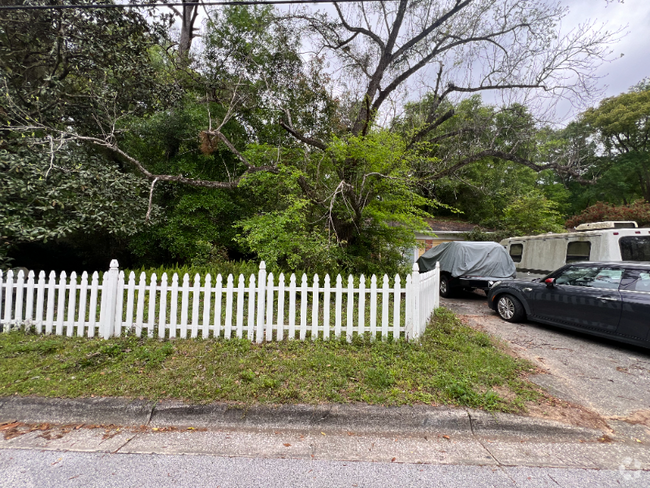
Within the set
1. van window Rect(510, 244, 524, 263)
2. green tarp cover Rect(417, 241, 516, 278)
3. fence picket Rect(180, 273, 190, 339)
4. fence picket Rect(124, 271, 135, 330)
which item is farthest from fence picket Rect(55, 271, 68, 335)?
van window Rect(510, 244, 524, 263)

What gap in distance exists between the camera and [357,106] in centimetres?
1030

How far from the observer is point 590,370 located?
3973 millimetres

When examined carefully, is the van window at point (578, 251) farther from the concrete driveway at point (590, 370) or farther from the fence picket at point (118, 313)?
the fence picket at point (118, 313)

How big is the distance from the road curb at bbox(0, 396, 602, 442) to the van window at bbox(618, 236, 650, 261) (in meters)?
6.50

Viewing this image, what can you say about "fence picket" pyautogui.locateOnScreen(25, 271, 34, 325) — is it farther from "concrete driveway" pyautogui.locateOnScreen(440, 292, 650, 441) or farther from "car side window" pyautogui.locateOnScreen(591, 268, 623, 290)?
"car side window" pyautogui.locateOnScreen(591, 268, 623, 290)

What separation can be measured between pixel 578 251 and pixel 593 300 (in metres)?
3.77

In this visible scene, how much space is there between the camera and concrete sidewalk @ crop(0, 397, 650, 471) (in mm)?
2445

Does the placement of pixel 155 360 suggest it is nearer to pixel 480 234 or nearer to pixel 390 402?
pixel 390 402

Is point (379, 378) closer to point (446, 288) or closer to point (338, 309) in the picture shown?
point (338, 309)

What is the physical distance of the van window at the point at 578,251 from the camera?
7609 mm

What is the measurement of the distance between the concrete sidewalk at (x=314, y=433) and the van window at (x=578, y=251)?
21.5ft

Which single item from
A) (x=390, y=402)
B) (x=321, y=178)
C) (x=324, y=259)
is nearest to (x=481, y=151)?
(x=321, y=178)

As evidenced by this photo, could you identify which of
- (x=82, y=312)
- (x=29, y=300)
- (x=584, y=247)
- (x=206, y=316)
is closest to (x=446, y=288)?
(x=584, y=247)

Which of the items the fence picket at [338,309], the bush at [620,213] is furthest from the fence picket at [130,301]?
the bush at [620,213]
